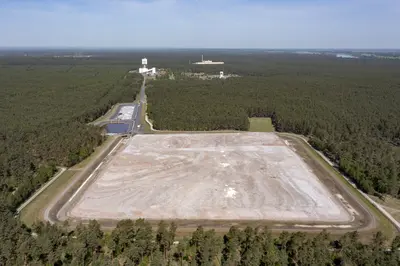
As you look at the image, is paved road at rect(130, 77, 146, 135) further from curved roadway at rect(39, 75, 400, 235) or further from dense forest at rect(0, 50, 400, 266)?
curved roadway at rect(39, 75, 400, 235)

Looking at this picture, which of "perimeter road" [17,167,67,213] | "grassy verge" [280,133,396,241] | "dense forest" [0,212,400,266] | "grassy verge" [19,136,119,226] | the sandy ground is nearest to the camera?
"dense forest" [0,212,400,266]

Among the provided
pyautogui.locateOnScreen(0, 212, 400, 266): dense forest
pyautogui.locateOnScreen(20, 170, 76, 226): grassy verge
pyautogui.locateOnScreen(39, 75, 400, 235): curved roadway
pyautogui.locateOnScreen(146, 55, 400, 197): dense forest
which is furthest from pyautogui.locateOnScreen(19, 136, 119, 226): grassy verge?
pyautogui.locateOnScreen(146, 55, 400, 197): dense forest

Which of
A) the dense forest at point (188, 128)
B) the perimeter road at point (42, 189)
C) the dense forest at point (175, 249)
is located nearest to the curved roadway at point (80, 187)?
the dense forest at point (188, 128)

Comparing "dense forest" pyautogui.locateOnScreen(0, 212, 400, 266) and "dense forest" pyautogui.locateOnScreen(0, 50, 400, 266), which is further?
"dense forest" pyautogui.locateOnScreen(0, 50, 400, 266)

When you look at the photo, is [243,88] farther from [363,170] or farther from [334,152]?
[363,170]

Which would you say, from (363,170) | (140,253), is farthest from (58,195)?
(363,170)

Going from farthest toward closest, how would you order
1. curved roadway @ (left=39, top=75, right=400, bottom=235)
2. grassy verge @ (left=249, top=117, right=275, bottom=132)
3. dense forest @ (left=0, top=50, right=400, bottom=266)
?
grassy verge @ (left=249, top=117, right=275, bottom=132), curved roadway @ (left=39, top=75, right=400, bottom=235), dense forest @ (left=0, top=50, right=400, bottom=266)

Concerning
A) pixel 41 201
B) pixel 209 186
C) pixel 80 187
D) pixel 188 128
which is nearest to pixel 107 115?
pixel 188 128
